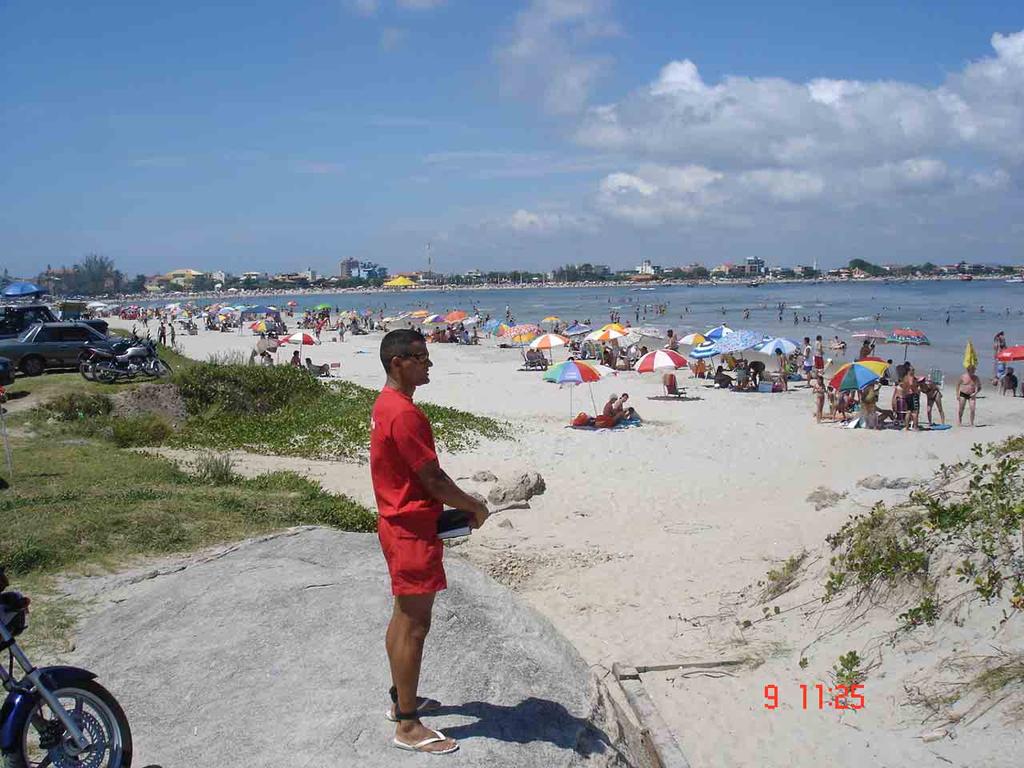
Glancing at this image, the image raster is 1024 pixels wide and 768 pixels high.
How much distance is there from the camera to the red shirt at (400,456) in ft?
10.9

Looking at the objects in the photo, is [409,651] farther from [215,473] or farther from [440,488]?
[215,473]

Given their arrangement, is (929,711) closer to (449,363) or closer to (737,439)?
(737,439)

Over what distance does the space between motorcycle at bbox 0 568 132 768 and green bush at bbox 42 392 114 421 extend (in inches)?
425

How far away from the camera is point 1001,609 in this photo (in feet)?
17.6

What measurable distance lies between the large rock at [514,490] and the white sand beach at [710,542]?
28cm

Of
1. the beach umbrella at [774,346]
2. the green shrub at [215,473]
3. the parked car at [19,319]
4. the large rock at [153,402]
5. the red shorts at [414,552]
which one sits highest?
the parked car at [19,319]

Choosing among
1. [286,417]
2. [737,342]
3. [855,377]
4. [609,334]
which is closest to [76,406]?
[286,417]

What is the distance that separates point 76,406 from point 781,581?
11.6 m

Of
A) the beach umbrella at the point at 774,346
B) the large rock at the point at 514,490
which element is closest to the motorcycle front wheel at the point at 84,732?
the large rock at the point at 514,490

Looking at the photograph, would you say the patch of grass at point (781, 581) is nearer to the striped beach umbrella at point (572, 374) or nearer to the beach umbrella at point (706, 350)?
the striped beach umbrella at point (572, 374)

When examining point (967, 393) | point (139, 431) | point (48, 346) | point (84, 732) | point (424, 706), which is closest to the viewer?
point (84, 732)

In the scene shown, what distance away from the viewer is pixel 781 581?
7215 mm

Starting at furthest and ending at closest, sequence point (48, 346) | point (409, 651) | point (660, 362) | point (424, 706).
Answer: point (660, 362) < point (48, 346) < point (424, 706) < point (409, 651)

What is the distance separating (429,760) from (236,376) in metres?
13.2
